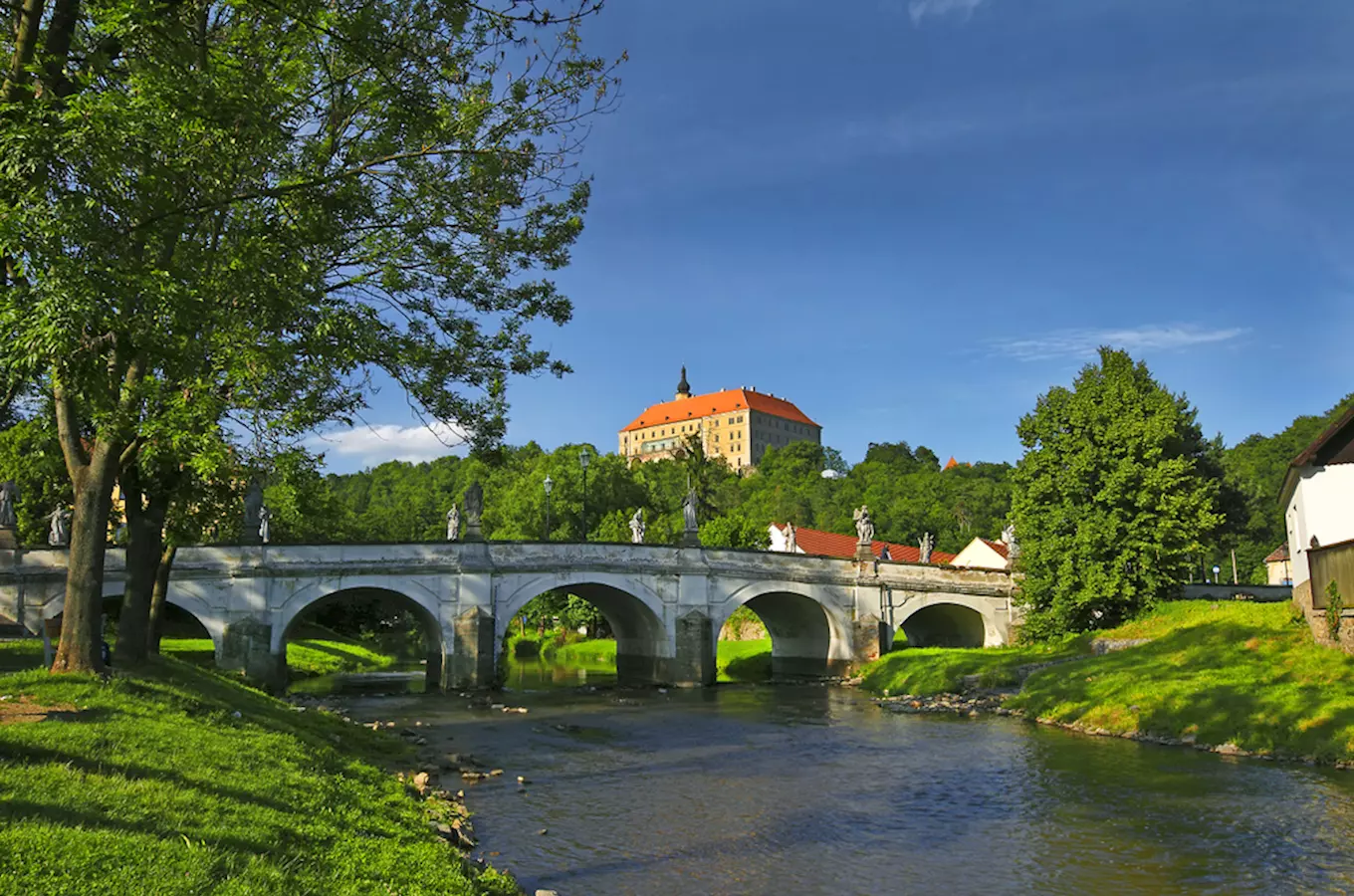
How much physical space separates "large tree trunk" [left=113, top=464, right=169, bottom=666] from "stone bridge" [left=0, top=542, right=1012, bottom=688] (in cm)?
1683

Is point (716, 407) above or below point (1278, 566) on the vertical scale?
above

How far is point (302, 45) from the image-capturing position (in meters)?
13.3

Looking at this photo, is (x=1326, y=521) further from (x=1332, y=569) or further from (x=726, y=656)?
(x=726, y=656)

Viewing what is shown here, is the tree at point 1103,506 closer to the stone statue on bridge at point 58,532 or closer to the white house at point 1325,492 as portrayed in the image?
the white house at point 1325,492

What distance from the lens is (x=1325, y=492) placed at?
88.3 feet

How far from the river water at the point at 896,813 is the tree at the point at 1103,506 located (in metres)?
13.3

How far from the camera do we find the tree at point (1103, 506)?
36.9 meters

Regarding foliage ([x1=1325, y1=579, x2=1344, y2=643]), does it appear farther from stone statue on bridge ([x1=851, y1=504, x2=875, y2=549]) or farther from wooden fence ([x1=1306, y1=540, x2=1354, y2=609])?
stone statue on bridge ([x1=851, y1=504, x2=875, y2=549])

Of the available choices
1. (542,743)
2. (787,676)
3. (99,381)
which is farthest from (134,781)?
(787,676)

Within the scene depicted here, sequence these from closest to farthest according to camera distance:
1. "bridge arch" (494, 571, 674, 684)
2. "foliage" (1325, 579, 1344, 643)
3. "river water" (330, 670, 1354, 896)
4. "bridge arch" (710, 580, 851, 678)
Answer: "river water" (330, 670, 1354, 896) < "foliage" (1325, 579, 1344, 643) < "bridge arch" (494, 571, 674, 684) < "bridge arch" (710, 580, 851, 678)

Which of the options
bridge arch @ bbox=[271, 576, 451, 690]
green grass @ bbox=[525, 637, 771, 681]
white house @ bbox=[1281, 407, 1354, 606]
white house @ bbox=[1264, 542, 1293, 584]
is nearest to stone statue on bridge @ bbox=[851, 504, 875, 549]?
green grass @ bbox=[525, 637, 771, 681]

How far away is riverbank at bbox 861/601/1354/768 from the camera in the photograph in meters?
20.6

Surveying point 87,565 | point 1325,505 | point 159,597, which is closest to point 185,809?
point 87,565

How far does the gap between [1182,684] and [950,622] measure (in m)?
32.0
